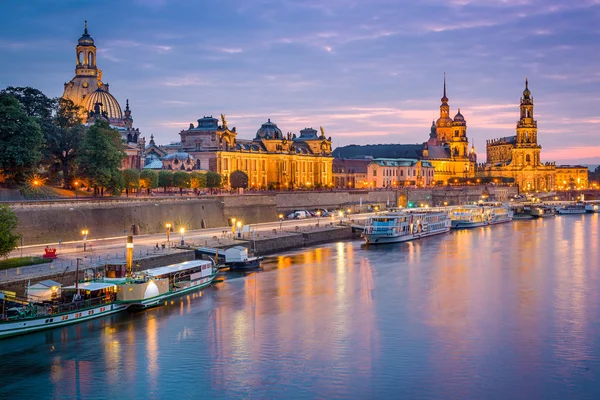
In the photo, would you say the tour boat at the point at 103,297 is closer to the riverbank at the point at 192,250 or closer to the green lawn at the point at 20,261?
the riverbank at the point at 192,250

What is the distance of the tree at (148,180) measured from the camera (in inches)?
2822

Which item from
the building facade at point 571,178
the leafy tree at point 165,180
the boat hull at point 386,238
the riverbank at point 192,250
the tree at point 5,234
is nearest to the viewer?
the riverbank at point 192,250

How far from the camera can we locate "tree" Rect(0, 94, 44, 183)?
48.0 m

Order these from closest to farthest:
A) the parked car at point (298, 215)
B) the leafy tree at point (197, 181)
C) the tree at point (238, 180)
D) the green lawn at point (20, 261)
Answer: the green lawn at point (20, 261) < the leafy tree at point (197, 181) < the parked car at point (298, 215) < the tree at point (238, 180)

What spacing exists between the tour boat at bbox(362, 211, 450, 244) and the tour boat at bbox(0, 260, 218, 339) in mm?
27070

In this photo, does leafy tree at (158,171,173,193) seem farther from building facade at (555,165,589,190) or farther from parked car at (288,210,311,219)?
building facade at (555,165,589,190)

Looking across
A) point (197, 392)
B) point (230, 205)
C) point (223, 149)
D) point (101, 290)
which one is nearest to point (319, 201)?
point (223, 149)

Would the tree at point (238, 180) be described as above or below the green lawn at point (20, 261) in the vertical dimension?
above

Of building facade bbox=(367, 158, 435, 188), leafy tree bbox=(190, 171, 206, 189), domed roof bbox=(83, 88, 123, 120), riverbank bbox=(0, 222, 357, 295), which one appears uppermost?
domed roof bbox=(83, 88, 123, 120)

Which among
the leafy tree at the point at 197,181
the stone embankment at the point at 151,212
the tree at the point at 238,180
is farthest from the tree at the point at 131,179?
the tree at the point at 238,180

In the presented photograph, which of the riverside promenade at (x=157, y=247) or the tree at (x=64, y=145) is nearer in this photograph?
the riverside promenade at (x=157, y=247)

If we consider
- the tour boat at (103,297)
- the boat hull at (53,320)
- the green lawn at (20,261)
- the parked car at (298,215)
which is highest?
the parked car at (298,215)

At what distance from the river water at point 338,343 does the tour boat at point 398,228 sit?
18.8 m

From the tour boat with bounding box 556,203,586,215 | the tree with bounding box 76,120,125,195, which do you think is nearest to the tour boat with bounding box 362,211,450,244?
the tree with bounding box 76,120,125,195
